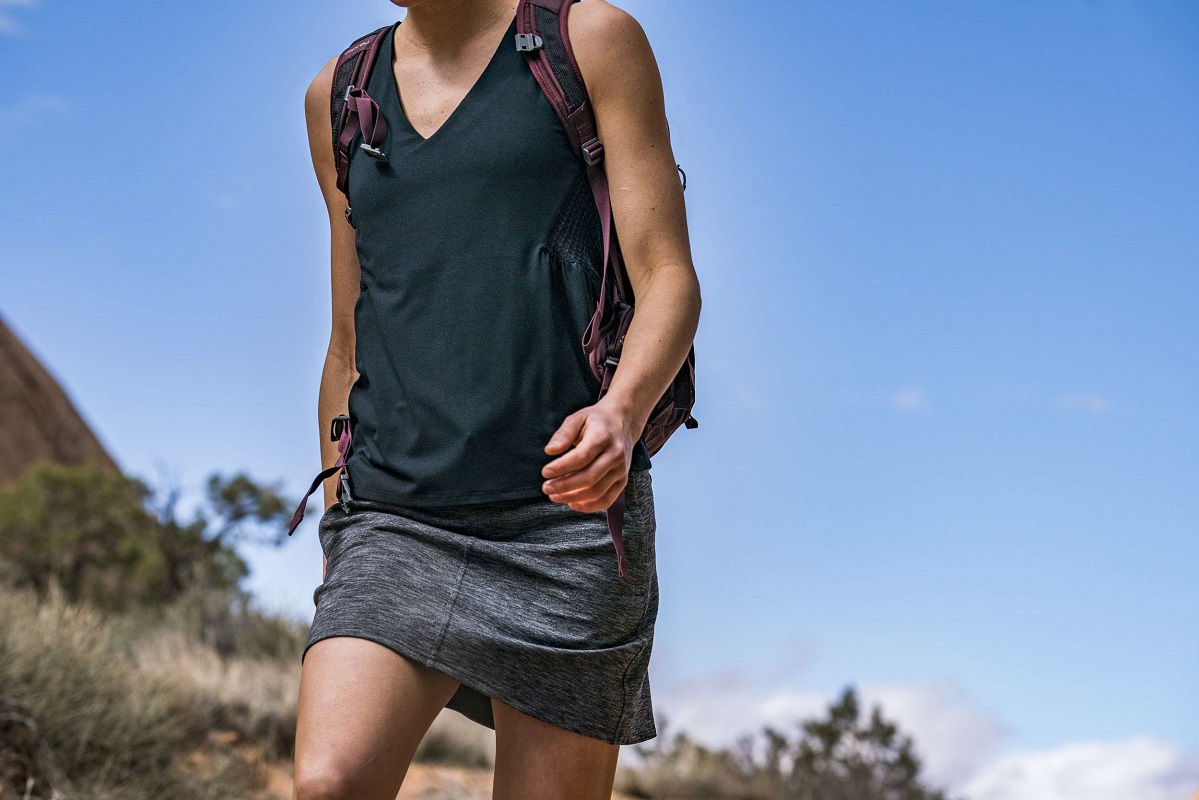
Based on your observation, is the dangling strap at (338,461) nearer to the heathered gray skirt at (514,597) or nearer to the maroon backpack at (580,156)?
the maroon backpack at (580,156)

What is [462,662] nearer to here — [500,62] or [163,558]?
[500,62]

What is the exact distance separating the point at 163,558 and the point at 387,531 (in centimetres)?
926

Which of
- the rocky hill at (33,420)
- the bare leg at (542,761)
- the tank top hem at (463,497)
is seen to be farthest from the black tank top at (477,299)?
the rocky hill at (33,420)

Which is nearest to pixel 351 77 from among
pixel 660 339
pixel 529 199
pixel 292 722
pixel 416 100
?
pixel 416 100

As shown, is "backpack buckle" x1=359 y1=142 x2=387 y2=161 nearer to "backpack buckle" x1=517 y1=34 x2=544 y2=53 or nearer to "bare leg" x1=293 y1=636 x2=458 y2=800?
"backpack buckle" x1=517 y1=34 x2=544 y2=53

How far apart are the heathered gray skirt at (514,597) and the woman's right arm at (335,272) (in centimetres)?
46

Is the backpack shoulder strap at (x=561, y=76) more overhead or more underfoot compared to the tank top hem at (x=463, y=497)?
more overhead

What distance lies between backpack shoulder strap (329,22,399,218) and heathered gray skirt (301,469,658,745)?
0.70 meters

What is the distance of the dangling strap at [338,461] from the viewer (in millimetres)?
2181

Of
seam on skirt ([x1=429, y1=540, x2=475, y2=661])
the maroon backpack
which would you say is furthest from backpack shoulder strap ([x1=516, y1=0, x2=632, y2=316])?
seam on skirt ([x1=429, y1=540, x2=475, y2=661])

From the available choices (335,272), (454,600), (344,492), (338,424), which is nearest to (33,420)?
(335,272)

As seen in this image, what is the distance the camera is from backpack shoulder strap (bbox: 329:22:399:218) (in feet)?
7.14

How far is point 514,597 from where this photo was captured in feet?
6.40

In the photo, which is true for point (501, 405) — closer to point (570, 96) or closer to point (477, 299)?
point (477, 299)
